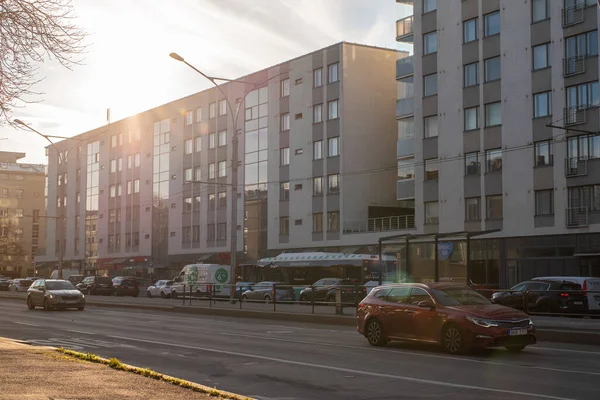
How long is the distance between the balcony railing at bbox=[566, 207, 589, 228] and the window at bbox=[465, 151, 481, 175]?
7112mm

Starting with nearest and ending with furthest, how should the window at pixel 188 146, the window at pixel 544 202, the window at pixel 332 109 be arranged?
the window at pixel 544 202, the window at pixel 332 109, the window at pixel 188 146

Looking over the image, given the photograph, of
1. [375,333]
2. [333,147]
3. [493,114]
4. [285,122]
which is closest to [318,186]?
[333,147]

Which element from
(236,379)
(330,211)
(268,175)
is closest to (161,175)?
(268,175)

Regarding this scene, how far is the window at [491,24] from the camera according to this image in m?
49.8

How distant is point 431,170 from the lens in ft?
178

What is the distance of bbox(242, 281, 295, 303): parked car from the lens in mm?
33562

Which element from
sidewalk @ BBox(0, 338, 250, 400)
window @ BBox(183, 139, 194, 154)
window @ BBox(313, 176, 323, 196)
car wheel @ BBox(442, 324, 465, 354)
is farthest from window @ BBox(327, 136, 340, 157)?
sidewalk @ BBox(0, 338, 250, 400)

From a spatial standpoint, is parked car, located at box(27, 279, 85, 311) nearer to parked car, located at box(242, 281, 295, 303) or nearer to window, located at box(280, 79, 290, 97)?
parked car, located at box(242, 281, 295, 303)

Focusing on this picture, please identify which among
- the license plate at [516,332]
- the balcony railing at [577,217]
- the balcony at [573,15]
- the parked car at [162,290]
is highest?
the balcony at [573,15]

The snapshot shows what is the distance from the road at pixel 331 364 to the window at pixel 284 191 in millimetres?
43882

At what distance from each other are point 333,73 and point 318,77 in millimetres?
1947

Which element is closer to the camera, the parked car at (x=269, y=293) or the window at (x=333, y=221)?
the parked car at (x=269, y=293)

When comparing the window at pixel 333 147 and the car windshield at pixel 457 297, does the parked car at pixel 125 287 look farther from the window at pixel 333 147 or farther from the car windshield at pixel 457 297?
the car windshield at pixel 457 297

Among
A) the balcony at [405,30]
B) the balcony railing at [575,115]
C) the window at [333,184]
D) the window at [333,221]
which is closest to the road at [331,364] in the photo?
the balcony railing at [575,115]
